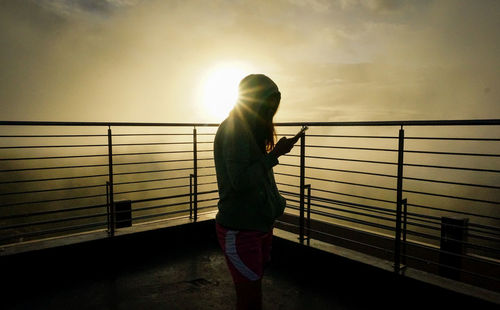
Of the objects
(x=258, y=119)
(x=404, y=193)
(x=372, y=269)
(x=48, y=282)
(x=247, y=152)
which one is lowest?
(x=48, y=282)

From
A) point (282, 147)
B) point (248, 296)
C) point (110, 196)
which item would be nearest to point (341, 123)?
point (282, 147)

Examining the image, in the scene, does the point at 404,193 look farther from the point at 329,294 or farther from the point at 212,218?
the point at 212,218

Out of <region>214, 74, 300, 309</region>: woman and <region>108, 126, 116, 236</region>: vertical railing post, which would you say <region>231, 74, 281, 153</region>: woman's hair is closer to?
<region>214, 74, 300, 309</region>: woman

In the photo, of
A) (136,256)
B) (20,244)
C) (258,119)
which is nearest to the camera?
(258,119)

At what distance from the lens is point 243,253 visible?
157cm

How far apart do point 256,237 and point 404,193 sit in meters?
2.01

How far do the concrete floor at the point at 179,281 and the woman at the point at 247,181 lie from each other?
142 centimetres

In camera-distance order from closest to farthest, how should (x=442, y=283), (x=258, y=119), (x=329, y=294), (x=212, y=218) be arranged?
(x=258, y=119)
(x=442, y=283)
(x=329, y=294)
(x=212, y=218)

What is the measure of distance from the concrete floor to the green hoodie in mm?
1502

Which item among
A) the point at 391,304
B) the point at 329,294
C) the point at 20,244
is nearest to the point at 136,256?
the point at 20,244

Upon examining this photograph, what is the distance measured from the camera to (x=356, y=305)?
2830mm

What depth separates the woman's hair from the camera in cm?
156

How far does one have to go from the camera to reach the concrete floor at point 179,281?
282 cm

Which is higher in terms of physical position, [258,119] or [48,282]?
[258,119]
